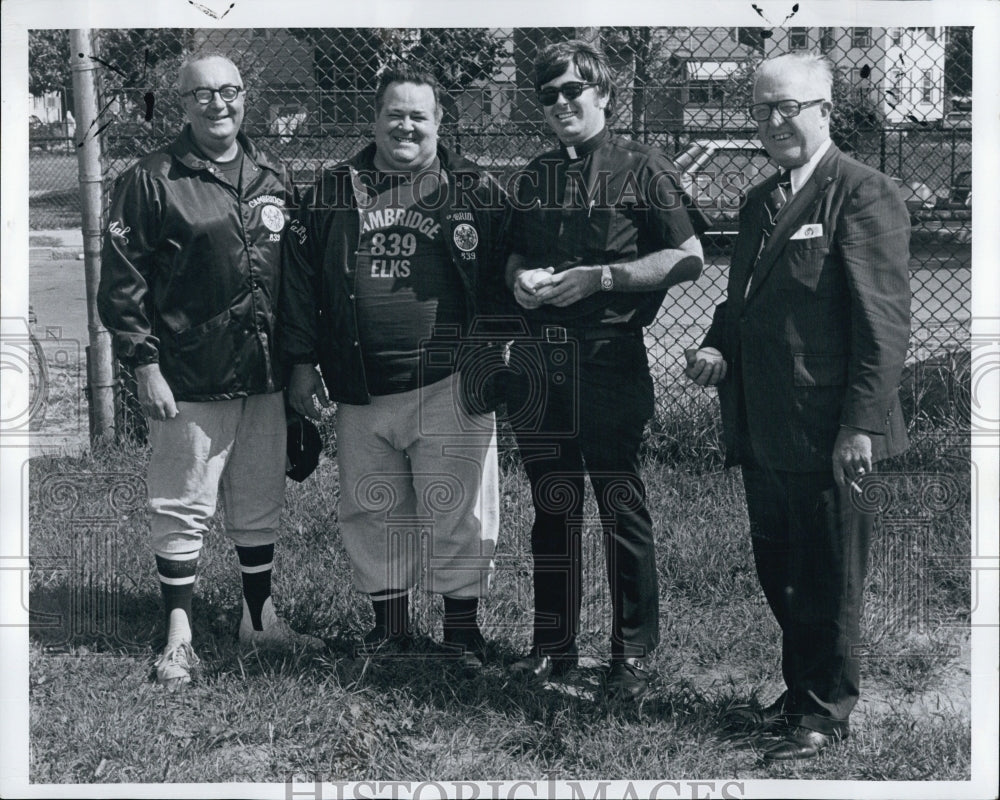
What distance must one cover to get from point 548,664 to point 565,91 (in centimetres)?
196

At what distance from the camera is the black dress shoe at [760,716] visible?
431cm

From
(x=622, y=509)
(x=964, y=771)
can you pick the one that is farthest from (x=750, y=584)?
(x=964, y=771)

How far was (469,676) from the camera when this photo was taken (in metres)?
4.45

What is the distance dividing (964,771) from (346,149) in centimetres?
302

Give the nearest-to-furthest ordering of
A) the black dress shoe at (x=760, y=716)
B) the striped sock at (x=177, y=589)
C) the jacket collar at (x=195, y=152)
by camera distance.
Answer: the jacket collar at (x=195, y=152), the black dress shoe at (x=760, y=716), the striped sock at (x=177, y=589)

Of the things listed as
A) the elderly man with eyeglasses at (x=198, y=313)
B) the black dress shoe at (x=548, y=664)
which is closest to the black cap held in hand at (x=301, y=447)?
the elderly man with eyeglasses at (x=198, y=313)

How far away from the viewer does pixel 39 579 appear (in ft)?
14.8

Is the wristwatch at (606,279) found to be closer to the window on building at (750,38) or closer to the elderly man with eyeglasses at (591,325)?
the elderly man with eyeglasses at (591,325)

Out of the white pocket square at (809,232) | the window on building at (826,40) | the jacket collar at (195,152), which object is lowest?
the white pocket square at (809,232)

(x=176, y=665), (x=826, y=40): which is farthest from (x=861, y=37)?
(x=176, y=665)

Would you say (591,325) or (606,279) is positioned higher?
(606,279)

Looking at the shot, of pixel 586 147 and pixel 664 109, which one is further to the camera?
pixel 664 109

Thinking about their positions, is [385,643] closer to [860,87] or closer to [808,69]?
[808,69]

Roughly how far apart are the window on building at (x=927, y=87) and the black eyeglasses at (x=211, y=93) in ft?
7.71
